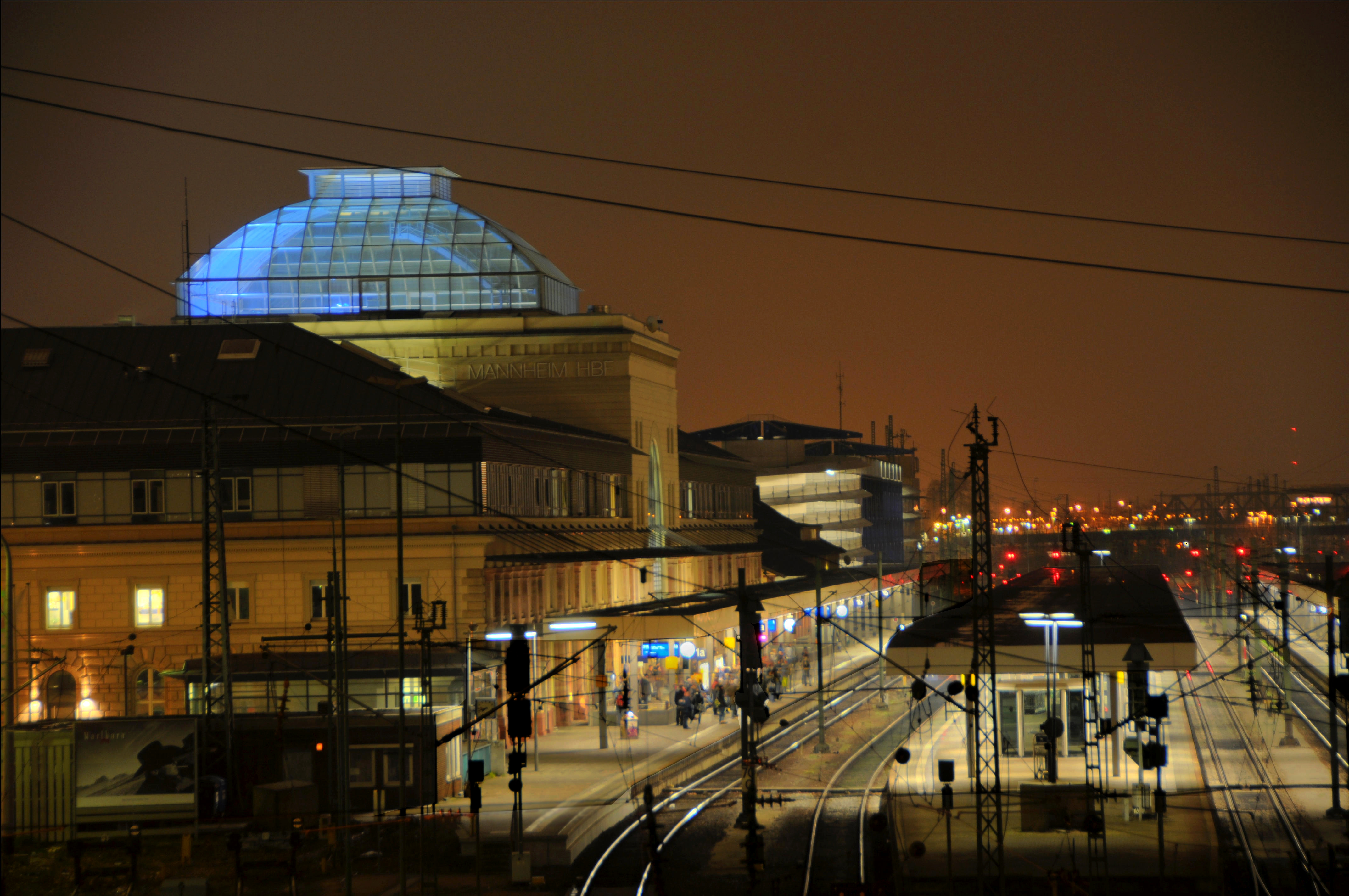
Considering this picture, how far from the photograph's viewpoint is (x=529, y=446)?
59.1 m

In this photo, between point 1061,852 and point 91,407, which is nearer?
point 1061,852

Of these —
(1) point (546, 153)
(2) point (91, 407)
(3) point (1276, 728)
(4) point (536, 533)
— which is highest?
(1) point (546, 153)

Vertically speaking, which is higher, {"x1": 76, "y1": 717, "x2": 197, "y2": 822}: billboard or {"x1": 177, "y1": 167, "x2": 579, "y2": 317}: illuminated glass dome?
{"x1": 177, "y1": 167, "x2": 579, "y2": 317}: illuminated glass dome

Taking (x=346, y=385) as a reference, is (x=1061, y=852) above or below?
below

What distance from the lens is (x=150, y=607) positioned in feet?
168

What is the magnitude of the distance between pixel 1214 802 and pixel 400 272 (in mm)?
46795

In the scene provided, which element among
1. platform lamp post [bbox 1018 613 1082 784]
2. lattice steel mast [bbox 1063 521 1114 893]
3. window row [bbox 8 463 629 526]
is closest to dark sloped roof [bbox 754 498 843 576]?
window row [bbox 8 463 629 526]

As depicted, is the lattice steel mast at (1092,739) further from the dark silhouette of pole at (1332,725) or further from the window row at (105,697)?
the window row at (105,697)

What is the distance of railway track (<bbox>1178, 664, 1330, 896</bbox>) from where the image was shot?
3197cm

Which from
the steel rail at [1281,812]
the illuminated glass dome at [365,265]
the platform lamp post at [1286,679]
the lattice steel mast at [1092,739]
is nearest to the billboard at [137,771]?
the lattice steel mast at [1092,739]

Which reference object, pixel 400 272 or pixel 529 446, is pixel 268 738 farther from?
pixel 400 272

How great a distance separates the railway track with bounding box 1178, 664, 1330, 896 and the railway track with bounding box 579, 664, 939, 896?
27.3 feet

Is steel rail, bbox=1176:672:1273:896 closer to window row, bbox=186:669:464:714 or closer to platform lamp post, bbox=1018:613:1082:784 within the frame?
platform lamp post, bbox=1018:613:1082:784

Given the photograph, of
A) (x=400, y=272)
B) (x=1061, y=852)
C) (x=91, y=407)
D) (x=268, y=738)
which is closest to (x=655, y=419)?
(x=400, y=272)
